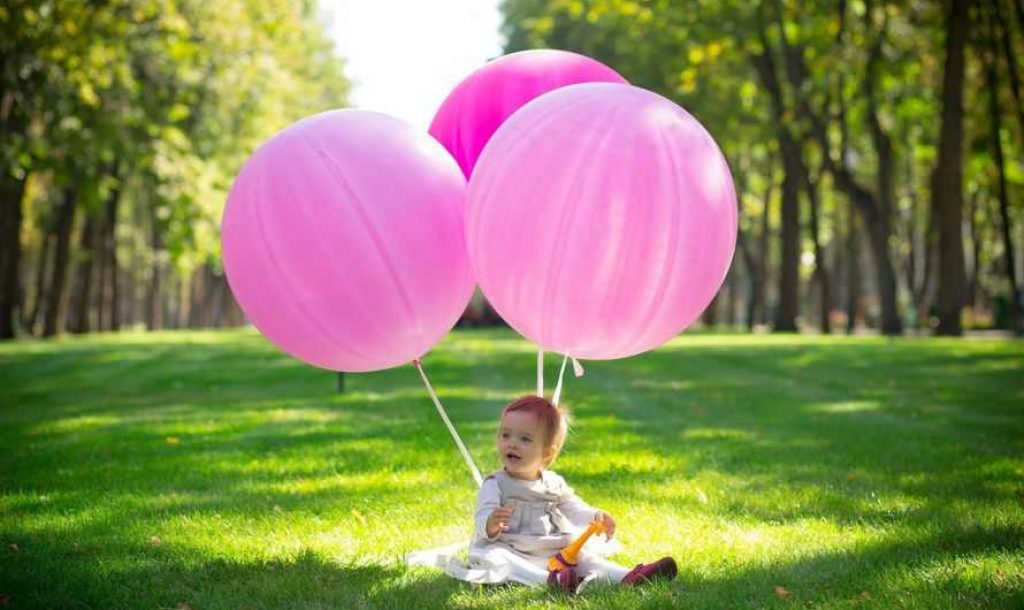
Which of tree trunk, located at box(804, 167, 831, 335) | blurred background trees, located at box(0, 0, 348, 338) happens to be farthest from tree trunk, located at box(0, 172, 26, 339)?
tree trunk, located at box(804, 167, 831, 335)

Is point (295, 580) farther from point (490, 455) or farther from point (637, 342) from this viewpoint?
point (490, 455)

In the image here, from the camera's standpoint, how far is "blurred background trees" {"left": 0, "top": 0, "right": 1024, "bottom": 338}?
19797 mm

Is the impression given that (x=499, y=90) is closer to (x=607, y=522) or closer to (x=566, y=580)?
(x=607, y=522)

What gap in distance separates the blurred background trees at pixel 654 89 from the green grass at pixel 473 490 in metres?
6.81

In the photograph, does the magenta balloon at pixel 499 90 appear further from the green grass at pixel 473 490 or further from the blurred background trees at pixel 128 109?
the blurred background trees at pixel 128 109

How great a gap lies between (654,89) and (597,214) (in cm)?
2588

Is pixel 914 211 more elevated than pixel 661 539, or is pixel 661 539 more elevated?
pixel 914 211

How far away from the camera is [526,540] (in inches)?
209

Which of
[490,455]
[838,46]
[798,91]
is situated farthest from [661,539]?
[798,91]

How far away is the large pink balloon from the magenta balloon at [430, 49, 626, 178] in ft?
2.40

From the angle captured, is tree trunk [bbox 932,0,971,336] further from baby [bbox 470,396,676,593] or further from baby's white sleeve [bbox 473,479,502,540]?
baby's white sleeve [bbox 473,479,502,540]

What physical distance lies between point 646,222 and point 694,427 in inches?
231

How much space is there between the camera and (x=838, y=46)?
928 inches

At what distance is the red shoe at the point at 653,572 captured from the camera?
4.90 m
